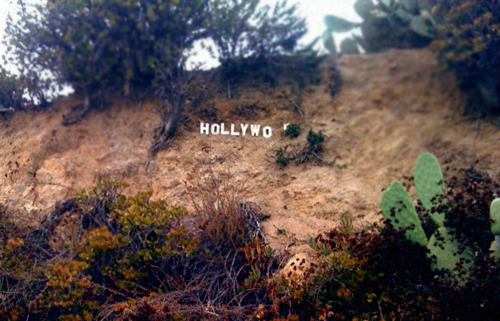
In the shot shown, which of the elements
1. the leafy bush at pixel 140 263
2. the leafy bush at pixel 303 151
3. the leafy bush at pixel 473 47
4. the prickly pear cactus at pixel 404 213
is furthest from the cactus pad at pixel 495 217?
the leafy bush at pixel 473 47

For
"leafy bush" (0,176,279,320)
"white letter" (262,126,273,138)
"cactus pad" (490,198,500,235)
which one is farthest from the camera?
"white letter" (262,126,273,138)

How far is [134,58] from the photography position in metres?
5.80

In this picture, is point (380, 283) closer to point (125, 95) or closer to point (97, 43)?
point (125, 95)

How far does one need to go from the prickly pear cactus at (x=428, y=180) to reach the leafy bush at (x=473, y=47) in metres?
2.12

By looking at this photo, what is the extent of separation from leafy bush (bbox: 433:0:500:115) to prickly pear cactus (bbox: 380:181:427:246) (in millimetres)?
2805

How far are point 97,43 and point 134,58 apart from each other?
495mm

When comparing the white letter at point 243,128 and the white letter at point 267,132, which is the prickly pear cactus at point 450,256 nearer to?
the white letter at point 267,132

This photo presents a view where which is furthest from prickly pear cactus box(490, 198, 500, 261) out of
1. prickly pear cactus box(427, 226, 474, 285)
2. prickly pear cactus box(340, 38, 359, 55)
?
prickly pear cactus box(340, 38, 359, 55)

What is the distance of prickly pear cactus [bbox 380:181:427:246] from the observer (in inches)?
166

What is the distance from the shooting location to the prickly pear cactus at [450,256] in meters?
3.91

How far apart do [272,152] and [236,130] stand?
47cm

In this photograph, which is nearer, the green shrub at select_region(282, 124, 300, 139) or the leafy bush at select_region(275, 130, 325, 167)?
the leafy bush at select_region(275, 130, 325, 167)

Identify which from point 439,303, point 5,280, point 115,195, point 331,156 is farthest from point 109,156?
point 439,303

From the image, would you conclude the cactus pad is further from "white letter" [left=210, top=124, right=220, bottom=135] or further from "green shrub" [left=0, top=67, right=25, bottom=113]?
"green shrub" [left=0, top=67, right=25, bottom=113]
